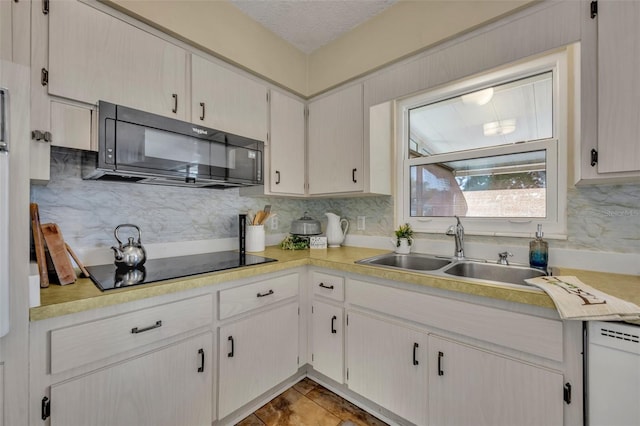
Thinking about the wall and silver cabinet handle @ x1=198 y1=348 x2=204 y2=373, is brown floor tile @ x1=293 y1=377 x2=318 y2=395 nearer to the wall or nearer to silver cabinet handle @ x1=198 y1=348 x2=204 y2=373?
silver cabinet handle @ x1=198 y1=348 x2=204 y2=373

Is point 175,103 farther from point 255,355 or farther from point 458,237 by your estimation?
point 458,237

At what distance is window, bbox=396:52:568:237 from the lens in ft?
5.04

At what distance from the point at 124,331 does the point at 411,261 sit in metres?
1.66

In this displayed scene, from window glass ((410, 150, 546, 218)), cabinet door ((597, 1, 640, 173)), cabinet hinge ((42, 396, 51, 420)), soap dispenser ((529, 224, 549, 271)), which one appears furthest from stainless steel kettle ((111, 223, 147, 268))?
cabinet door ((597, 1, 640, 173))

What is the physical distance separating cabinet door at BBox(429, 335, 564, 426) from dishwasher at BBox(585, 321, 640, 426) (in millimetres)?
107

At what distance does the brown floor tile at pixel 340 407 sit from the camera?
1.55 meters

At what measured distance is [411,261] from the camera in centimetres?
190

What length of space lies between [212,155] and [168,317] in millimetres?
911

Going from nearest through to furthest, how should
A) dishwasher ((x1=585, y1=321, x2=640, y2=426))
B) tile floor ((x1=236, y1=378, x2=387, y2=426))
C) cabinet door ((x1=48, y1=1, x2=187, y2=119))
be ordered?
dishwasher ((x1=585, y1=321, x2=640, y2=426))
cabinet door ((x1=48, y1=1, x2=187, y2=119))
tile floor ((x1=236, y1=378, x2=387, y2=426))

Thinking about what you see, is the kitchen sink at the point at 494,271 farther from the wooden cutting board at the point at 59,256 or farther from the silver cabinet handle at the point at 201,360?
the wooden cutting board at the point at 59,256

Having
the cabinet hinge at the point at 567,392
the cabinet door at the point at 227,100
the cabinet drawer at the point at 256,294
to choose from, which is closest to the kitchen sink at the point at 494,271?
the cabinet hinge at the point at 567,392

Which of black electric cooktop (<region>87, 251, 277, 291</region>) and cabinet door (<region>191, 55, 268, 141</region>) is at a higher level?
cabinet door (<region>191, 55, 268, 141</region>)

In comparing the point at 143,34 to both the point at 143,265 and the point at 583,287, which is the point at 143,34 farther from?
the point at 583,287

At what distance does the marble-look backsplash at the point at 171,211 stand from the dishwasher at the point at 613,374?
0.72 meters
